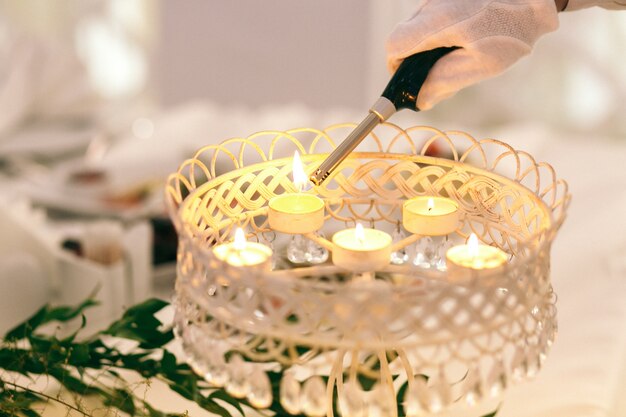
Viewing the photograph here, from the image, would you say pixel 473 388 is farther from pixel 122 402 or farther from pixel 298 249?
pixel 122 402

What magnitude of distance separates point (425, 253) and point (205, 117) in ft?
4.89

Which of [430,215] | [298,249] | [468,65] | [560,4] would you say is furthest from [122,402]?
[560,4]

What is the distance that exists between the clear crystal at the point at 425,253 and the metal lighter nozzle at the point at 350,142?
0.10 meters

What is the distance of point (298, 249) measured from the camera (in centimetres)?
61

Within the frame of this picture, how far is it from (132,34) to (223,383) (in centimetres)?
333

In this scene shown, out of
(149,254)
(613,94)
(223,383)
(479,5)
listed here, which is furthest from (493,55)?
(613,94)

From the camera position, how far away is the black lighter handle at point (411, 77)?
62 cm

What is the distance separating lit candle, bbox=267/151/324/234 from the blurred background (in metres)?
0.40

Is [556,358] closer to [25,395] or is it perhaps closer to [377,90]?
[25,395]

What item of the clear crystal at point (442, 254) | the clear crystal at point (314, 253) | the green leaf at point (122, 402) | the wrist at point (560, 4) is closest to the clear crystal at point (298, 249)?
the clear crystal at point (314, 253)

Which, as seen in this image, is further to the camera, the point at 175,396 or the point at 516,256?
the point at 175,396

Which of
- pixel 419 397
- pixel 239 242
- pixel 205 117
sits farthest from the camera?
pixel 205 117

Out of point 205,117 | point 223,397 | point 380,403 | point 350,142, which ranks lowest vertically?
point 205,117

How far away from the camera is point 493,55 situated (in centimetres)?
63
